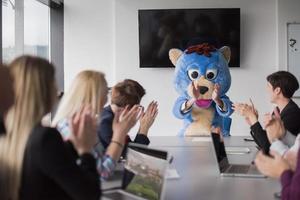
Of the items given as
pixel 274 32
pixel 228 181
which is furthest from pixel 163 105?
pixel 228 181

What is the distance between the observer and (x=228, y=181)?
6.84 ft

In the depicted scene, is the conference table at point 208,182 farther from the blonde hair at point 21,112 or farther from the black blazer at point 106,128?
the blonde hair at point 21,112

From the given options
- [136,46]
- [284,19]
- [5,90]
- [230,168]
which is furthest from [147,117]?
[284,19]

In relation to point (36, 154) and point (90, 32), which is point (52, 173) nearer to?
point (36, 154)

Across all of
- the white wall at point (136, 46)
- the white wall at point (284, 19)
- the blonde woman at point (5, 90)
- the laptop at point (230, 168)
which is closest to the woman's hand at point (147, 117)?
the laptop at point (230, 168)

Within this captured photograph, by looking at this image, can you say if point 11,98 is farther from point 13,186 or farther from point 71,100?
point 71,100

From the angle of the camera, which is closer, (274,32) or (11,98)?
(11,98)

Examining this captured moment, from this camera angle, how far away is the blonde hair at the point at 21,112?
1.26 m

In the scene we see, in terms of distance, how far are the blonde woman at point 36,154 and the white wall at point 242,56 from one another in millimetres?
4302

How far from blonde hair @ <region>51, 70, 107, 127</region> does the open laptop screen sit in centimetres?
25

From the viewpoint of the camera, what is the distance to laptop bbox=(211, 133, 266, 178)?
2205 millimetres

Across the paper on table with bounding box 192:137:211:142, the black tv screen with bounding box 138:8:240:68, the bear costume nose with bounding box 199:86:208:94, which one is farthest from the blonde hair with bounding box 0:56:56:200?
the black tv screen with bounding box 138:8:240:68

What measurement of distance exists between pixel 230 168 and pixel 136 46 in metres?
3.46

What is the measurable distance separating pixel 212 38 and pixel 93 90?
12.8ft
